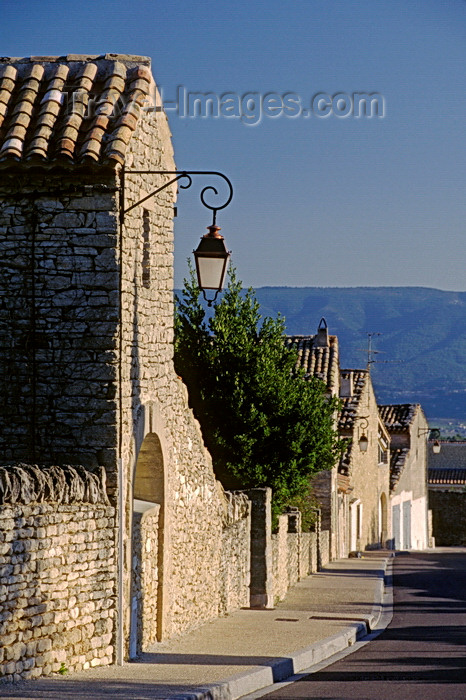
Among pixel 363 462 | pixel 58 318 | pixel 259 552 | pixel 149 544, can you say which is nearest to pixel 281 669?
pixel 149 544

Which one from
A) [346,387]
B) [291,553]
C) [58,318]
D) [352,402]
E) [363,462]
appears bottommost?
[291,553]

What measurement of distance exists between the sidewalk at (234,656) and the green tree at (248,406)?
9.22 feet

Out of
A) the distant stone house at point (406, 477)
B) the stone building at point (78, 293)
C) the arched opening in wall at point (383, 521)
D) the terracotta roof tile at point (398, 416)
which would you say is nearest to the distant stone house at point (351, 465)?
the arched opening in wall at point (383, 521)

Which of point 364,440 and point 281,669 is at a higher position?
point 364,440

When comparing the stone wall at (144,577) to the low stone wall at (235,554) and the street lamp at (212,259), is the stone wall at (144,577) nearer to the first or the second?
the street lamp at (212,259)

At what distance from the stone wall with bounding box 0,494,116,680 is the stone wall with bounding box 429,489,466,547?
51.3m

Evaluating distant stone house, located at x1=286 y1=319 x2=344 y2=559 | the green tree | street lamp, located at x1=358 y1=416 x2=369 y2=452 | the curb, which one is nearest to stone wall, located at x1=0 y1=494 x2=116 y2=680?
the curb

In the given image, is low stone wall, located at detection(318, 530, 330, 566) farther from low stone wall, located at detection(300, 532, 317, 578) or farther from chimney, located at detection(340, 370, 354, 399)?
chimney, located at detection(340, 370, 354, 399)

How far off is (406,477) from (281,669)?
46021 millimetres

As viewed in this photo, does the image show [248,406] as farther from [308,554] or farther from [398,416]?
[398,416]

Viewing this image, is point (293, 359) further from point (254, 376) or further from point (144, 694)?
point (144, 694)

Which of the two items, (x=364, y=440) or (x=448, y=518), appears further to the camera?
(x=448, y=518)

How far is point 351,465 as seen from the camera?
1524 inches

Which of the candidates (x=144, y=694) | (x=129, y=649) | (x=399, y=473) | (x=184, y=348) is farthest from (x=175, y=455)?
(x=399, y=473)
